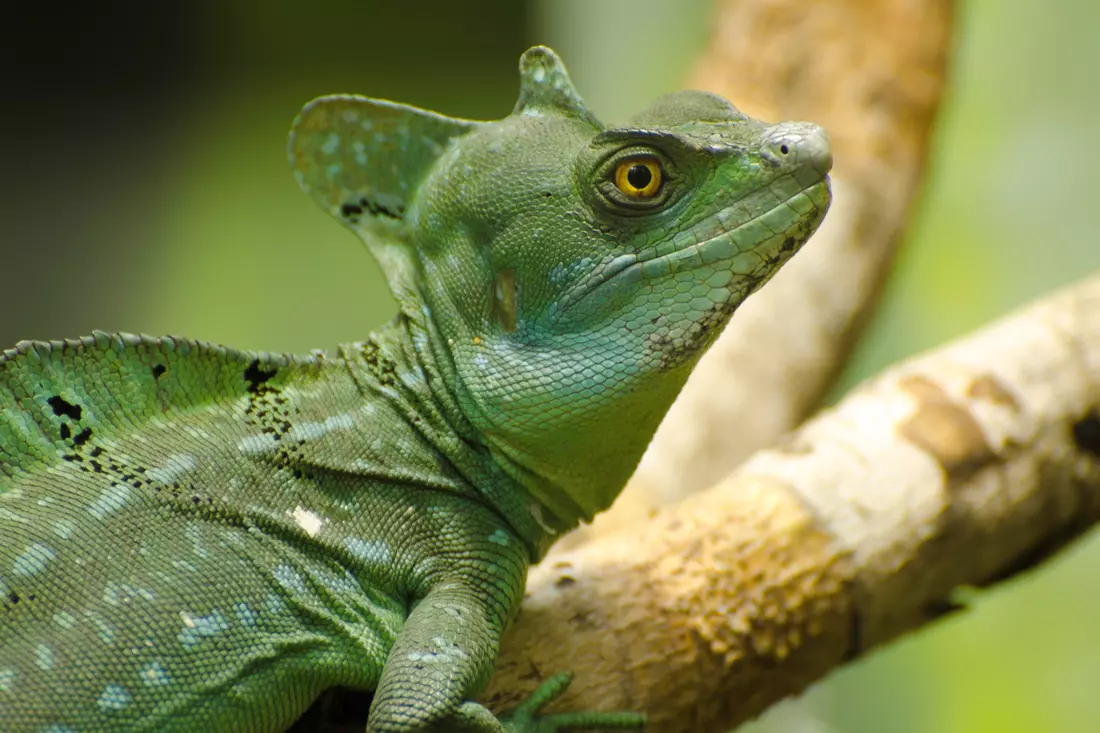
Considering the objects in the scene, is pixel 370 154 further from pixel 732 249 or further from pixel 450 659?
pixel 450 659

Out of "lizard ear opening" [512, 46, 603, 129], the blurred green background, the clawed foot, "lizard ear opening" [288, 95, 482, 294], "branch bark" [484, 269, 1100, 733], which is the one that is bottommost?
the clawed foot

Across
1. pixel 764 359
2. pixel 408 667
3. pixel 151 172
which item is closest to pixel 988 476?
pixel 764 359

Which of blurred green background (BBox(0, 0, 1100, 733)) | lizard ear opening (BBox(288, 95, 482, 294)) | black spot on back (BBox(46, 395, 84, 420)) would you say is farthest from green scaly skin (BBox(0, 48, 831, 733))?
blurred green background (BBox(0, 0, 1100, 733))

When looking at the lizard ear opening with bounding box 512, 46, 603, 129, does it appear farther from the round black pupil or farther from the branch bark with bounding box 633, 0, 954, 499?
the branch bark with bounding box 633, 0, 954, 499

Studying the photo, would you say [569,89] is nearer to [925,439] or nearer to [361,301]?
[925,439]

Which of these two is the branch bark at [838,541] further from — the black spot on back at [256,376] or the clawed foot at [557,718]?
the black spot on back at [256,376]

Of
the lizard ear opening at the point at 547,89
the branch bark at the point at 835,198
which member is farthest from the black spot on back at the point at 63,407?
the branch bark at the point at 835,198
